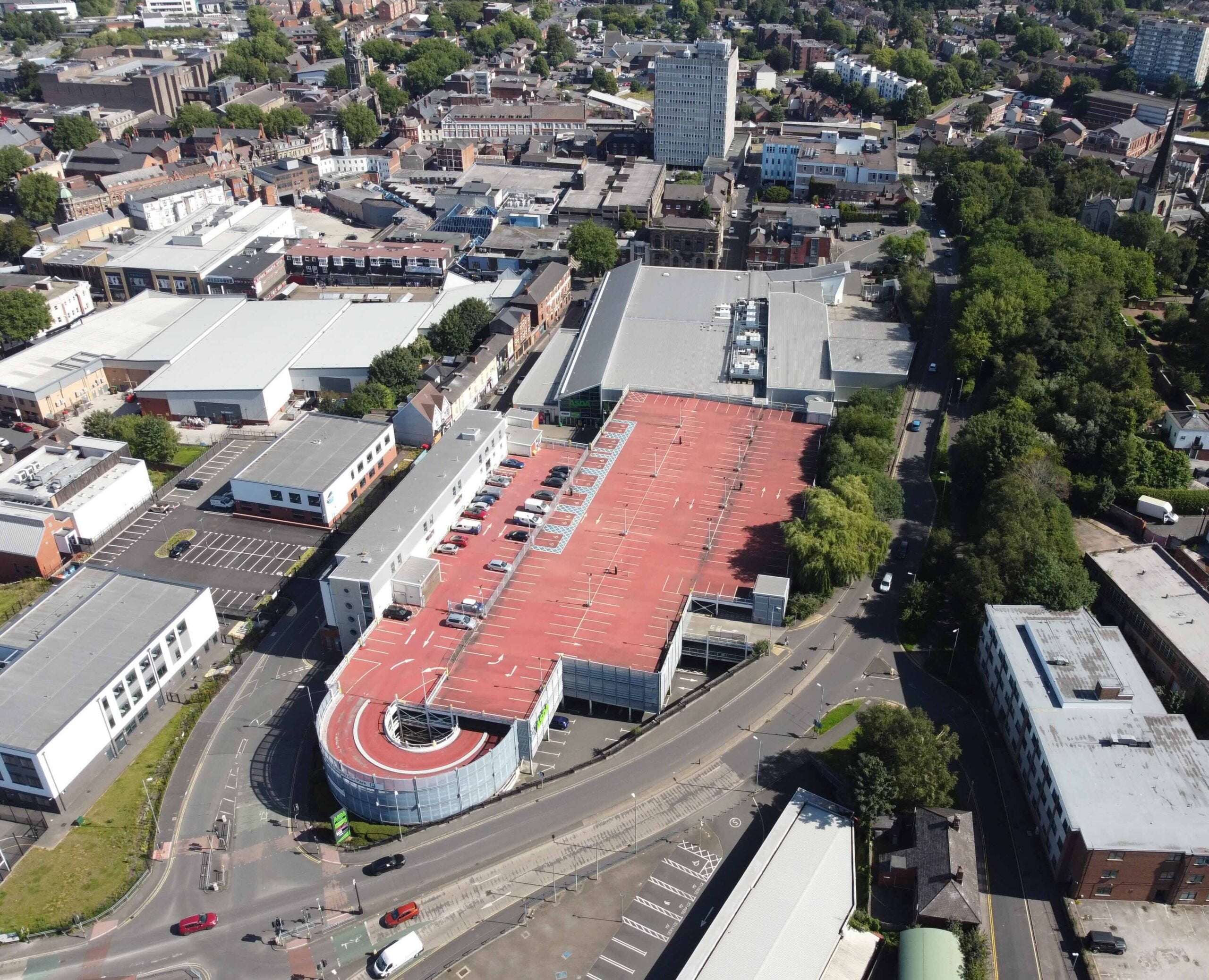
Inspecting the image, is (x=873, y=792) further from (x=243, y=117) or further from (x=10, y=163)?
(x=243, y=117)

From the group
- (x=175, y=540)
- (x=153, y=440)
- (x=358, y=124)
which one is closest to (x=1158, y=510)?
(x=175, y=540)

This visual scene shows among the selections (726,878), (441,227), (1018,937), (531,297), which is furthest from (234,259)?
(1018,937)

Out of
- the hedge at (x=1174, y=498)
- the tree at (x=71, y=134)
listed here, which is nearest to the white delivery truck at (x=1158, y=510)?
the hedge at (x=1174, y=498)

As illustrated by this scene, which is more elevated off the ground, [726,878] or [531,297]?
[531,297]

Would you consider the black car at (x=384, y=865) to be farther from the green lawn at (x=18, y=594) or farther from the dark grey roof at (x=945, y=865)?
the green lawn at (x=18, y=594)

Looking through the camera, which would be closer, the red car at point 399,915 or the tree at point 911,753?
the red car at point 399,915

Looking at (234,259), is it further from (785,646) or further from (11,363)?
(785,646)

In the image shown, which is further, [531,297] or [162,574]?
[531,297]
